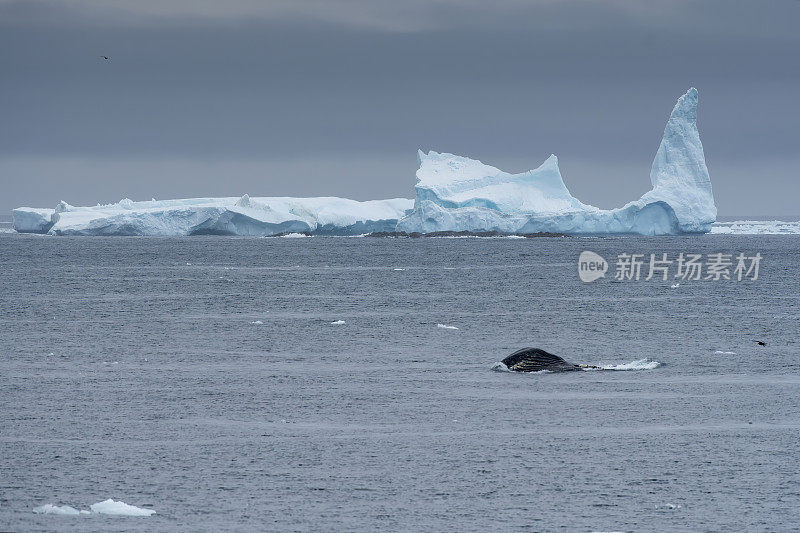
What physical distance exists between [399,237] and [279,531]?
109m

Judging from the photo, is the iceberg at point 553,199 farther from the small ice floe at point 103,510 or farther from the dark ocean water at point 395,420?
the small ice floe at point 103,510

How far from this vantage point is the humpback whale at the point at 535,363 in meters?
17.9

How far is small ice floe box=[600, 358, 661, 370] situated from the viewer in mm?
18062

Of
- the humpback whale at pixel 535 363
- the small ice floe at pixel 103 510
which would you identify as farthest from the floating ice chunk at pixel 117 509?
the humpback whale at pixel 535 363

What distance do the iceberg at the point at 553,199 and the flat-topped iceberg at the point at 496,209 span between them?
69 mm

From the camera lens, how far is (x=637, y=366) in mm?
18266

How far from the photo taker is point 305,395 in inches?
593

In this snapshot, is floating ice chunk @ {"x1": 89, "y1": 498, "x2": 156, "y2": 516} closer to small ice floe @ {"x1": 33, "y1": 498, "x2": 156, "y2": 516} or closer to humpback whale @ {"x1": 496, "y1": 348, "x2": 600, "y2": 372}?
small ice floe @ {"x1": 33, "y1": 498, "x2": 156, "y2": 516}

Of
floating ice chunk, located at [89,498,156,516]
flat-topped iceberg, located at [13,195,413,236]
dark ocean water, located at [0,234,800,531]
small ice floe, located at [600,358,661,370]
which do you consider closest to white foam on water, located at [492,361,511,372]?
dark ocean water, located at [0,234,800,531]

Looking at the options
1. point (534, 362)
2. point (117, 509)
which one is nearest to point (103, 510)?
point (117, 509)

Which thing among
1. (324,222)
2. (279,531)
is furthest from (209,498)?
(324,222)

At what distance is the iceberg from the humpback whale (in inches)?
2102

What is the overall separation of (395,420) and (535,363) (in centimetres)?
555

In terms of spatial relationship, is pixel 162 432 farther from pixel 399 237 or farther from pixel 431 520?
pixel 399 237
